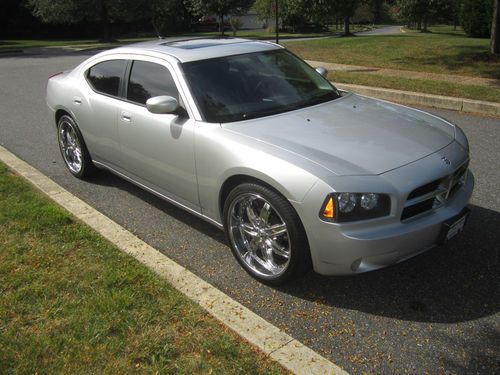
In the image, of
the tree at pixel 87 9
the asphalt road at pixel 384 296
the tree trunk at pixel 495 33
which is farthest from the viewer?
the tree at pixel 87 9

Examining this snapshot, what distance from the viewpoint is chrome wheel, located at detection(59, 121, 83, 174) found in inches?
218

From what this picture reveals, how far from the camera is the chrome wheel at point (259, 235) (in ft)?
10.9

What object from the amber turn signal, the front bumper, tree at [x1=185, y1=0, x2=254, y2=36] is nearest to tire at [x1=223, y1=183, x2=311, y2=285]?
the front bumper

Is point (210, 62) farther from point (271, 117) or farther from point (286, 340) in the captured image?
point (286, 340)

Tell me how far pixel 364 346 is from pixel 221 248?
1.54 m

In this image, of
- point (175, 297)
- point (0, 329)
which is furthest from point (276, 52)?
point (0, 329)

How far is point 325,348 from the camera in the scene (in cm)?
284

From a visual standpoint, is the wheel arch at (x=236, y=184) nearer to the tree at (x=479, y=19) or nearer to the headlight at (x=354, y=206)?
the headlight at (x=354, y=206)

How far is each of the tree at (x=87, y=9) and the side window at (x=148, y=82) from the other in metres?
28.4

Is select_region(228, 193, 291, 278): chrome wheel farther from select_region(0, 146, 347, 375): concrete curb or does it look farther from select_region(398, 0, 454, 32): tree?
select_region(398, 0, 454, 32): tree

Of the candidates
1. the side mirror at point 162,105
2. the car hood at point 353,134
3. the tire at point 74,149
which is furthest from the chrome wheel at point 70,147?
the car hood at point 353,134

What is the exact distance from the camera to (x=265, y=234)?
3398 millimetres

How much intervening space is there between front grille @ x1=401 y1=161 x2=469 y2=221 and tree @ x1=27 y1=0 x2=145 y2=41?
3059 centimetres

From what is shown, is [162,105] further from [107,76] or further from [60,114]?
[60,114]
